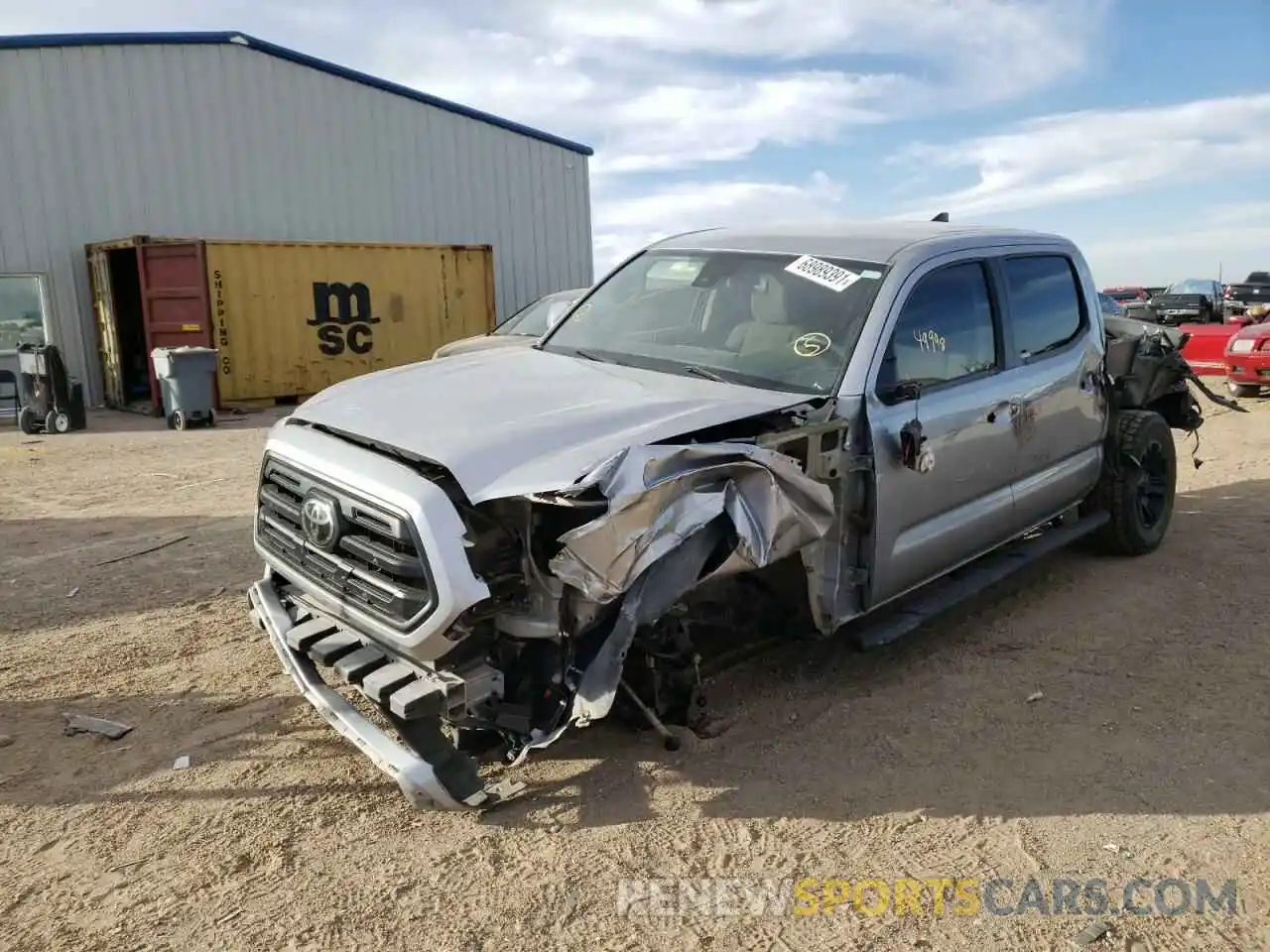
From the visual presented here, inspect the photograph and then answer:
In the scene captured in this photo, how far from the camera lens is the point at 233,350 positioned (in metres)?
15.1

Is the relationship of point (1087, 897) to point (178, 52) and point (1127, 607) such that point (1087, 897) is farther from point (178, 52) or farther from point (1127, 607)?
point (178, 52)

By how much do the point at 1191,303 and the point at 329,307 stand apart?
64.8 feet

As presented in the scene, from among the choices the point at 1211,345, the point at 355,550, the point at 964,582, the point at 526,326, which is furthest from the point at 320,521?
the point at 1211,345

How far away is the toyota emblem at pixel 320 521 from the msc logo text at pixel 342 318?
43.8 feet

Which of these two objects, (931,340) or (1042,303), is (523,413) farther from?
(1042,303)

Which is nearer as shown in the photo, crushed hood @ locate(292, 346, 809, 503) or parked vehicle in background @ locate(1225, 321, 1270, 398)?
crushed hood @ locate(292, 346, 809, 503)

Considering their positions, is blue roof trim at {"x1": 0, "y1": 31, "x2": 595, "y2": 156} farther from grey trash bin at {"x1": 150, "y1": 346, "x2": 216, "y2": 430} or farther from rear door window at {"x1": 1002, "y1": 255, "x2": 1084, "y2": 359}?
rear door window at {"x1": 1002, "y1": 255, "x2": 1084, "y2": 359}

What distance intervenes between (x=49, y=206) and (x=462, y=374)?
15.0 m

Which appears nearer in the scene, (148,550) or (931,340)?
(931,340)

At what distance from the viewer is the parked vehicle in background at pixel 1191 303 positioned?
23.4 metres

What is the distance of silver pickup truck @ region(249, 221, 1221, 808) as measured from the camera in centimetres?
301

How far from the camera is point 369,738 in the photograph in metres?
3.12

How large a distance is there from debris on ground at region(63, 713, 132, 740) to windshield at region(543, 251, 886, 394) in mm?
2413

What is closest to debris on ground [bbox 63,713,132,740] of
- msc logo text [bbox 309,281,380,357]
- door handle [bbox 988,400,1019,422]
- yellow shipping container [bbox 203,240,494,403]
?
door handle [bbox 988,400,1019,422]
